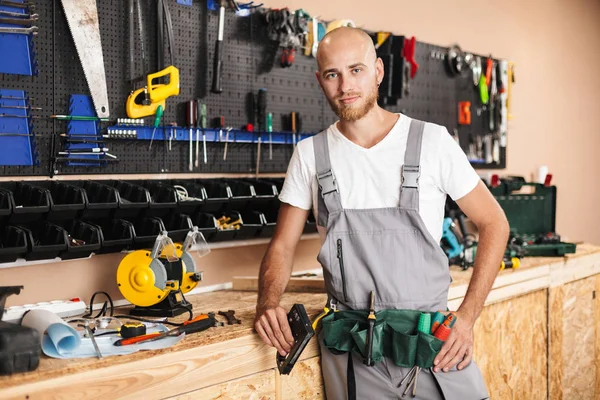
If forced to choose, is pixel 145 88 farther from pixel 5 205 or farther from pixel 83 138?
pixel 5 205

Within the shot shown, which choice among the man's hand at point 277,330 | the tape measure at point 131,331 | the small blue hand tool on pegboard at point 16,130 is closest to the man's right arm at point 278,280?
the man's hand at point 277,330

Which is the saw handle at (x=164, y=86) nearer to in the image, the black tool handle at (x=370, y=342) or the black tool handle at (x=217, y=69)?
the black tool handle at (x=217, y=69)

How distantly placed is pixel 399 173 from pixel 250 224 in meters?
0.92

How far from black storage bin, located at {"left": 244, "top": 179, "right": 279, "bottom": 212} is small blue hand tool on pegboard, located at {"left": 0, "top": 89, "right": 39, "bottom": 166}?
3.11 ft

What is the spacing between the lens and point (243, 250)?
10.9 ft

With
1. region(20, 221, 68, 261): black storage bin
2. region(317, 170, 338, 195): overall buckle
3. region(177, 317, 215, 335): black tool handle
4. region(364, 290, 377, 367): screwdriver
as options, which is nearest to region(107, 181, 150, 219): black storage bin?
region(20, 221, 68, 261): black storage bin

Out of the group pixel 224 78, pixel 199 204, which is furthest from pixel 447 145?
pixel 224 78

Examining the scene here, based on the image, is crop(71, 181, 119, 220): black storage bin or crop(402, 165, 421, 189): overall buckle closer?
crop(402, 165, 421, 189): overall buckle

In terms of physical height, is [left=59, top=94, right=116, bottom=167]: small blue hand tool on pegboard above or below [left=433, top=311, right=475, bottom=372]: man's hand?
above

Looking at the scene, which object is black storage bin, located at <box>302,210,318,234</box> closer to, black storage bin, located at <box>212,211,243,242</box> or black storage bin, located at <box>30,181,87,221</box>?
black storage bin, located at <box>212,211,243,242</box>

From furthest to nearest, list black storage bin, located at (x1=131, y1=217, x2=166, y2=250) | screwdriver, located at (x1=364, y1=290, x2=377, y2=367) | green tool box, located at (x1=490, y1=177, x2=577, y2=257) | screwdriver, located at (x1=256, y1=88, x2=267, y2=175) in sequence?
green tool box, located at (x1=490, y1=177, x2=577, y2=257)
screwdriver, located at (x1=256, y1=88, x2=267, y2=175)
black storage bin, located at (x1=131, y1=217, x2=166, y2=250)
screwdriver, located at (x1=364, y1=290, x2=377, y2=367)

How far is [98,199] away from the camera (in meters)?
2.60

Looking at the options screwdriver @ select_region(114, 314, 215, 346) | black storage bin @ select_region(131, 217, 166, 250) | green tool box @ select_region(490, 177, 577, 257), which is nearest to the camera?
screwdriver @ select_region(114, 314, 215, 346)

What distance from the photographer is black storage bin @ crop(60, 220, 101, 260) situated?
246 cm
